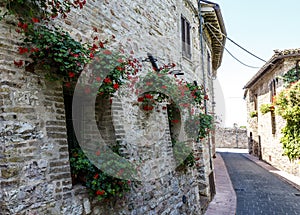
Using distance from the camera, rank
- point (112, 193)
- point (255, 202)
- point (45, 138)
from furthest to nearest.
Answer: point (255, 202)
point (112, 193)
point (45, 138)

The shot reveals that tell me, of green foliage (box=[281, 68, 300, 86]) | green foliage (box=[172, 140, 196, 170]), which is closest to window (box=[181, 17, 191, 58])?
green foliage (box=[172, 140, 196, 170])

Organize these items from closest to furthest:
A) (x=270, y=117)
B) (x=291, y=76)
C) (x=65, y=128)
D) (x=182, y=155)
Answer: (x=65, y=128) → (x=182, y=155) → (x=291, y=76) → (x=270, y=117)

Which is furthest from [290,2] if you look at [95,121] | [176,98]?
[95,121]

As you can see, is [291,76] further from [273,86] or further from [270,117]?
[270,117]

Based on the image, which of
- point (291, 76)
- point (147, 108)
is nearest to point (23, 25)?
point (147, 108)

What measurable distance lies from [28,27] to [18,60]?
0.34 meters

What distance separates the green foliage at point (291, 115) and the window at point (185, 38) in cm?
394

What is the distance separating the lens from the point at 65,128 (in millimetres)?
2725

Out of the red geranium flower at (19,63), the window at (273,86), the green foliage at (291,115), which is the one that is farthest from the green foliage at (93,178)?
the window at (273,86)

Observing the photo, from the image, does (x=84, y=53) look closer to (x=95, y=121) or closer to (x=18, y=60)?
(x=18, y=60)

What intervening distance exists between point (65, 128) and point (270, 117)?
12.5 meters

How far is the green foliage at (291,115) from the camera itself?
8.12 m

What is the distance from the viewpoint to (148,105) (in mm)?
4316

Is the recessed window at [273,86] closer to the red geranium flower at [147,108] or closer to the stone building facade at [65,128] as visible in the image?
the stone building facade at [65,128]
